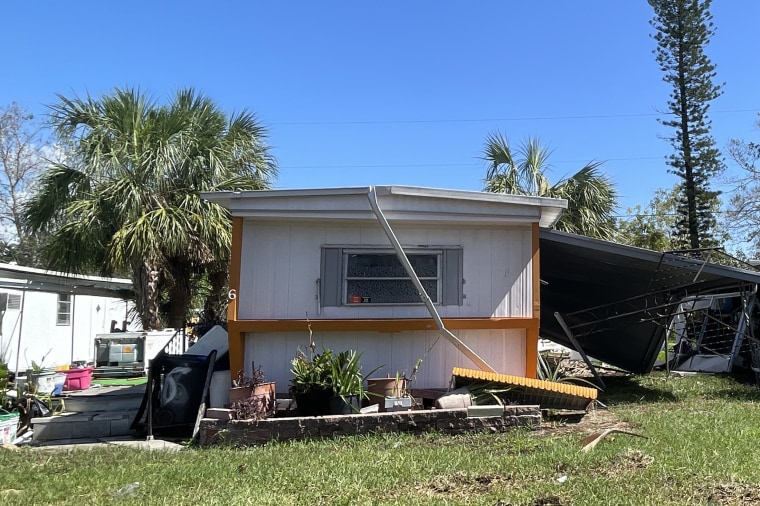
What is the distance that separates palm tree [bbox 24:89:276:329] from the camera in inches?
419

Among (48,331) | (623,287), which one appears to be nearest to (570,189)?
(623,287)

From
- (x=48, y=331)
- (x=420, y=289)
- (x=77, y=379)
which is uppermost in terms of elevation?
(x=420, y=289)

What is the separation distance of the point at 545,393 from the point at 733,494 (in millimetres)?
2894

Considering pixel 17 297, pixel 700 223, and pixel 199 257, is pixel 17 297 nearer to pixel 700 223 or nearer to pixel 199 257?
pixel 199 257

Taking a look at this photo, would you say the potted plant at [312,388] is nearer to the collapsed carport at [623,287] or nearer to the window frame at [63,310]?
the collapsed carport at [623,287]

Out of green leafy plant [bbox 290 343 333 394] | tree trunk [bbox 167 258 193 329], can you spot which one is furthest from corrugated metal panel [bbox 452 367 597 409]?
tree trunk [bbox 167 258 193 329]

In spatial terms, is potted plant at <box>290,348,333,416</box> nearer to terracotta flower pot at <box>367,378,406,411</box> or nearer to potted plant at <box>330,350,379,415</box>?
potted plant at <box>330,350,379,415</box>

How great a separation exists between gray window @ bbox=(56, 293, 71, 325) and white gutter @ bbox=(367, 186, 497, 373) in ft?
33.9

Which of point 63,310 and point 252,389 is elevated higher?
point 63,310

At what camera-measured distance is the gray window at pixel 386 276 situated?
720cm

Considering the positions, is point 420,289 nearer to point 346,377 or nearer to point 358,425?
point 346,377

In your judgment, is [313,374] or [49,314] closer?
[313,374]

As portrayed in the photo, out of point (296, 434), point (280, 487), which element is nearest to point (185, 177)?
point (296, 434)

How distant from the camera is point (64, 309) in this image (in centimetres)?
1398
